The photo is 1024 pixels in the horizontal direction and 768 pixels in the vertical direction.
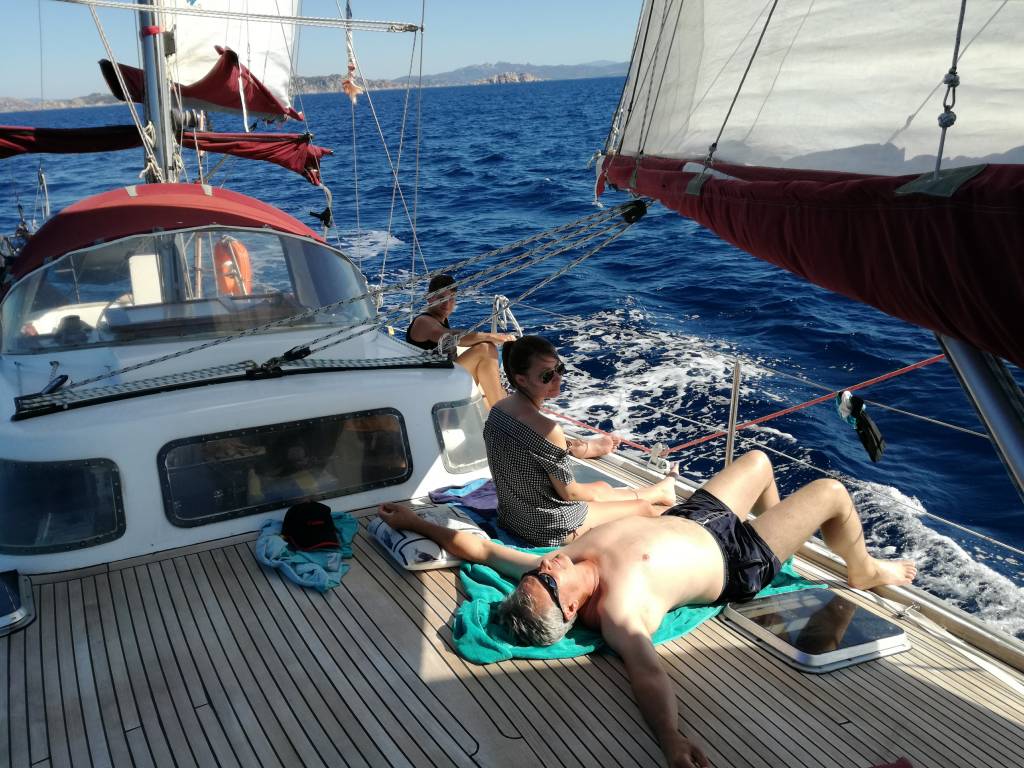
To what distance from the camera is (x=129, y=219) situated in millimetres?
5164

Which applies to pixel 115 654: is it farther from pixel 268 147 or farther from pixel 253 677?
pixel 268 147

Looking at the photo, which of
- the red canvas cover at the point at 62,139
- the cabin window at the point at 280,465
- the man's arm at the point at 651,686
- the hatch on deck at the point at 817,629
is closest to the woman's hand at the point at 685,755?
the man's arm at the point at 651,686

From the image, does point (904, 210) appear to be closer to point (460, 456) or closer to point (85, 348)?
point (460, 456)

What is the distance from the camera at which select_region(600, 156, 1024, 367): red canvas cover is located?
160 centimetres

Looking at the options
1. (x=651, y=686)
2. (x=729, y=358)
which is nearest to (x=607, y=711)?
(x=651, y=686)

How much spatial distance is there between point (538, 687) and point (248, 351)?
8.84 feet

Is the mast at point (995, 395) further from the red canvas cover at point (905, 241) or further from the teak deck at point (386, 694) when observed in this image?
the teak deck at point (386, 694)

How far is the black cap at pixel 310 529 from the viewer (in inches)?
160

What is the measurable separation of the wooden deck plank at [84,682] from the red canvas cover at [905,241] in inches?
102

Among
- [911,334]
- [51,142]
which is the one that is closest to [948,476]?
[911,334]

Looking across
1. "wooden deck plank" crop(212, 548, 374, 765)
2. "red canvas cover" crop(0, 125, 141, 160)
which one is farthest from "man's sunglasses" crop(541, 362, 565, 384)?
"red canvas cover" crop(0, 125, 141, 160)

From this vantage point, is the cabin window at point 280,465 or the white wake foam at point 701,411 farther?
the white wake foam at point 701,411

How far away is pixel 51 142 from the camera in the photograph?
7.85 metres

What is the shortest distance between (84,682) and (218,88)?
24.8ft
